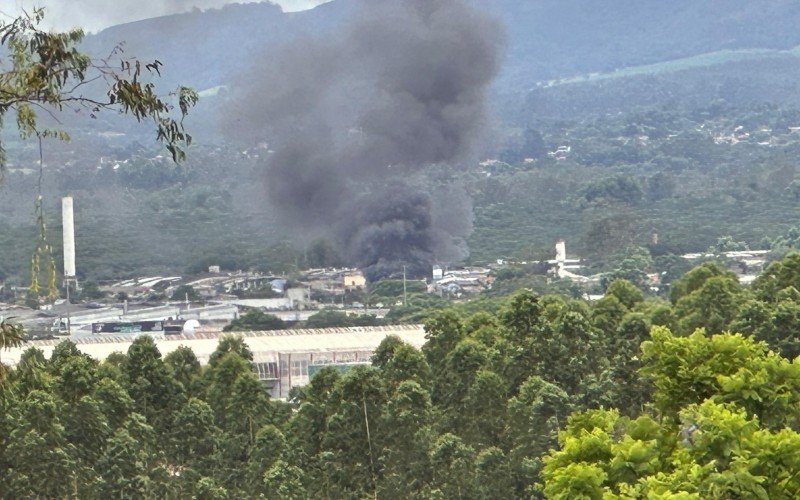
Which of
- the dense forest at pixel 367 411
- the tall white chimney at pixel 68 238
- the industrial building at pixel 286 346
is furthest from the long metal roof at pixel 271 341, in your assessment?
the tall white chimney at pixel 68 238

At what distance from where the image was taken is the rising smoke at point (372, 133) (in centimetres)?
10550

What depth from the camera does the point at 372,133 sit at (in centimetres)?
11250

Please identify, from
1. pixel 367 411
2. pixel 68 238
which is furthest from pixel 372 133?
pixel 367 411

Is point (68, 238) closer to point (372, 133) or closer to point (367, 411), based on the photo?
point (372, 133)

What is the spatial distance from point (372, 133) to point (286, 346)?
3906 centimetres

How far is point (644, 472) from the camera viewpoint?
27.0 m

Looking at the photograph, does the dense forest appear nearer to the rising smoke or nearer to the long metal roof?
the long metal roof

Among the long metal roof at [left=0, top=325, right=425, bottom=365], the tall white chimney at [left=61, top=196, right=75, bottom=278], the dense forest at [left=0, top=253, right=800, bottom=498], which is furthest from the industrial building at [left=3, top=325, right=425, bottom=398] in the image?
the tall white chimney at [left=61, top=196, right=75, bottom=278]

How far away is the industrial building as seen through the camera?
69.2 meters

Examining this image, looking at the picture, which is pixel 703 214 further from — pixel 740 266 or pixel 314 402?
pixel 314 402

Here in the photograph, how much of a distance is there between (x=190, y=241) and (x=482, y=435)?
224 ft

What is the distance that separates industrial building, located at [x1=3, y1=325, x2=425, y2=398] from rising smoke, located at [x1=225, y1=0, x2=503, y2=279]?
76.0 ft

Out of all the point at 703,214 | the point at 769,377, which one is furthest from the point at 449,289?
the point at 769,377

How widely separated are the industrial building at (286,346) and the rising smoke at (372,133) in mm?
23173
